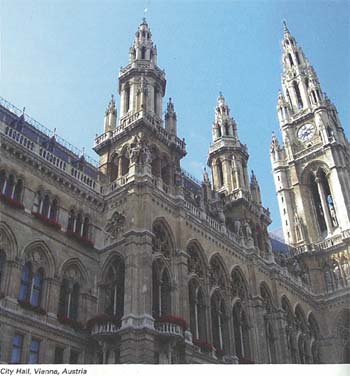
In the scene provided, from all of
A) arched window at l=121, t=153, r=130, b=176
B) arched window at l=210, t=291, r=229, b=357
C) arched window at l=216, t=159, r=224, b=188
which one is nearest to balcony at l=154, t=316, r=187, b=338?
arched window at l=210, t=291, r=229, b=357

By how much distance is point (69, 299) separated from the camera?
27406 mm

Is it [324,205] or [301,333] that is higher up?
[324,205]

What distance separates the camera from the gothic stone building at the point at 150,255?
83.7 ft

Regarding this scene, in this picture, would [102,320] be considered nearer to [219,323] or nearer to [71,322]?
[71,322]

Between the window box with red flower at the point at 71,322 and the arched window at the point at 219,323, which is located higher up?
the arched window at the point at 219,323

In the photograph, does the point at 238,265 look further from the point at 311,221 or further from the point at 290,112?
the point at 290,112

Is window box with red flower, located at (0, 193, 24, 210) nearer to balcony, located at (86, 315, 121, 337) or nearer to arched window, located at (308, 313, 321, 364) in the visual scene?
balcony, located at (86, 315, 121, 337)

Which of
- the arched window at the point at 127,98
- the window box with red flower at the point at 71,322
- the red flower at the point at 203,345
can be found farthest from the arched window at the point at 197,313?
the arched window at the point at 127,98

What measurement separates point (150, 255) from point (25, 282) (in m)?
7.13

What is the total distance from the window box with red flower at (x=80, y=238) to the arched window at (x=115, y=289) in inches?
73.5

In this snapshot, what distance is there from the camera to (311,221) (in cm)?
5453

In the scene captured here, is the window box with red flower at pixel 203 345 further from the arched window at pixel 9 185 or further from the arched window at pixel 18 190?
the arched window at pixel 9 185

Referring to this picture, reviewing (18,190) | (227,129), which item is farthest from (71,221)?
(227,129)

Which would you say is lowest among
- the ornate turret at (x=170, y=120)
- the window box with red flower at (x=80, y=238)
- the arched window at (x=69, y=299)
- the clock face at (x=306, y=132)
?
the arched window at (x=69, y=299)
